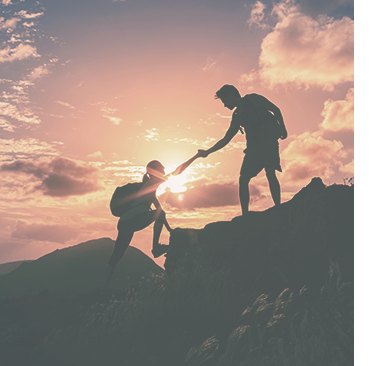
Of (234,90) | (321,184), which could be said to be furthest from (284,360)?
(321,184)

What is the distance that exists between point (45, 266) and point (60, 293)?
3644cm

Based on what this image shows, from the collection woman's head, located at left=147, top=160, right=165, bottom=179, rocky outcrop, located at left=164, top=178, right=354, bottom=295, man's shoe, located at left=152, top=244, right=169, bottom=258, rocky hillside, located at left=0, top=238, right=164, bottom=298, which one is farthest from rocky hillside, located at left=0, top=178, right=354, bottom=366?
woman's head, located at left=147, top=160, right=165, bottom=179

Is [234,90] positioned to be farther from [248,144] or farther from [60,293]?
[60,293]

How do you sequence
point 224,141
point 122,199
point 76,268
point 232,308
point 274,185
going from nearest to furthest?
point 232,308 → point 274,185 → point 224,141 → point 122,199 → point 76,268

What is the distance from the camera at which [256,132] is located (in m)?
4.54

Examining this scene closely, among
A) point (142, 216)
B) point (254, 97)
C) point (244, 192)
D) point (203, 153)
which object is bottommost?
point (142, 216)

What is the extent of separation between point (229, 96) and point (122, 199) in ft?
7.71

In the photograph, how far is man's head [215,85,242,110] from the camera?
4.63m

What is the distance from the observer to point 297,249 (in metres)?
3.82

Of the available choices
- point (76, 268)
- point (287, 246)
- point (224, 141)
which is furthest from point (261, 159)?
point (76, 268)

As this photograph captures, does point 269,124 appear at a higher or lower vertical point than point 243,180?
higher

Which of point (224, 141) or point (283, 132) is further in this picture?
point (224, 141)

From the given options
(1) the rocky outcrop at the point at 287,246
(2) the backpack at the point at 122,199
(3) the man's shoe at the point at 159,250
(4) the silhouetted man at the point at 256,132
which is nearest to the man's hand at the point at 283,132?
(4) the silhouetted man at the point at 256,132

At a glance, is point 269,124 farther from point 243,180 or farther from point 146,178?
point 146,178
